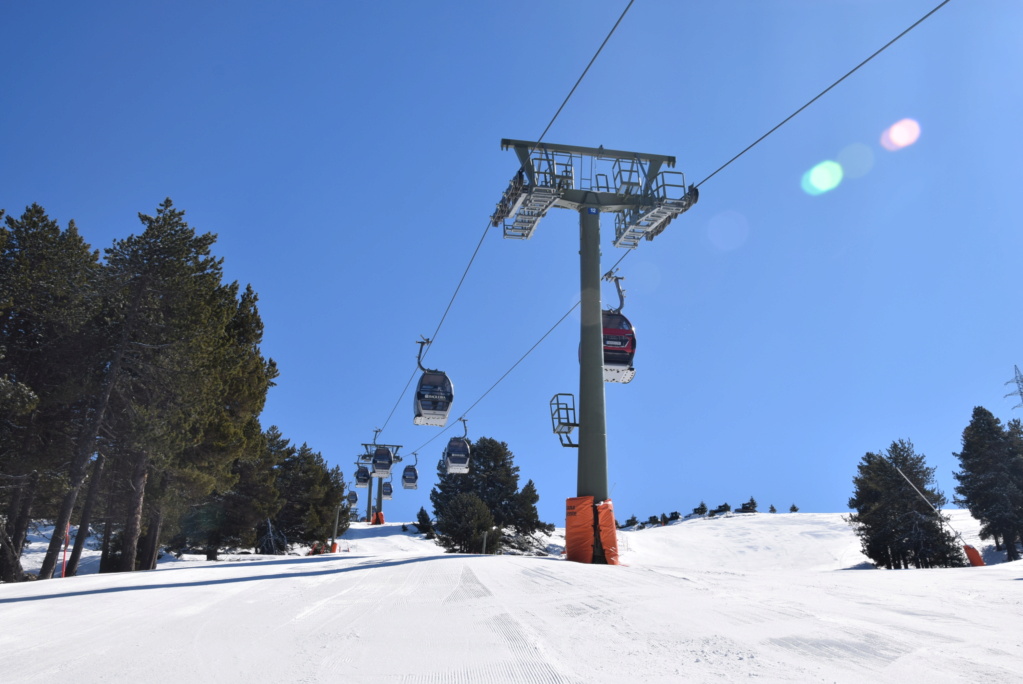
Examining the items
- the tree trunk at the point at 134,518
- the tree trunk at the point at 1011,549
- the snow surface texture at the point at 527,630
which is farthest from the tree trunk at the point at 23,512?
the tree trunk at the point at 1011,549

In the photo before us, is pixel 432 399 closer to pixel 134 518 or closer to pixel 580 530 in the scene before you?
pixel 580 530

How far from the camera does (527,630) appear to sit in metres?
4.82

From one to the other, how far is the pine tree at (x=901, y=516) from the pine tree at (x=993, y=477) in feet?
17.9

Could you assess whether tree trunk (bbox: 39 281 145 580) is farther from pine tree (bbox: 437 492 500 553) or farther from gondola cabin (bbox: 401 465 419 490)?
gondola cabin (bbox: 401 465 419 490)

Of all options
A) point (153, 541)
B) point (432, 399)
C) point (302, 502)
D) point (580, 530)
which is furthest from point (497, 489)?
point (580, 530)

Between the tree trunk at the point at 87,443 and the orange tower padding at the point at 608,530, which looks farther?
the tree trunk at the point at 87,443

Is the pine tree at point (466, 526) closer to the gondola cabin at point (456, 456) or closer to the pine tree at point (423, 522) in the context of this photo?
the gondola cabin at point (456, 456)

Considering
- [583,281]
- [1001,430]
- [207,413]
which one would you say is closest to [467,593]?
[583,281]

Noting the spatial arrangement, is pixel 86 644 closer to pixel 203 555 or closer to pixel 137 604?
pixel 137 604

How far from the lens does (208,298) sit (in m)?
23.2

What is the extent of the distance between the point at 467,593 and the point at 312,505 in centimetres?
4396

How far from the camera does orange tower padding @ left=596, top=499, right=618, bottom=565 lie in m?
17.4

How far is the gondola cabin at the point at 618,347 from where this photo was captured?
67.3ft

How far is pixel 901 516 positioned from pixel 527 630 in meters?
36.4
